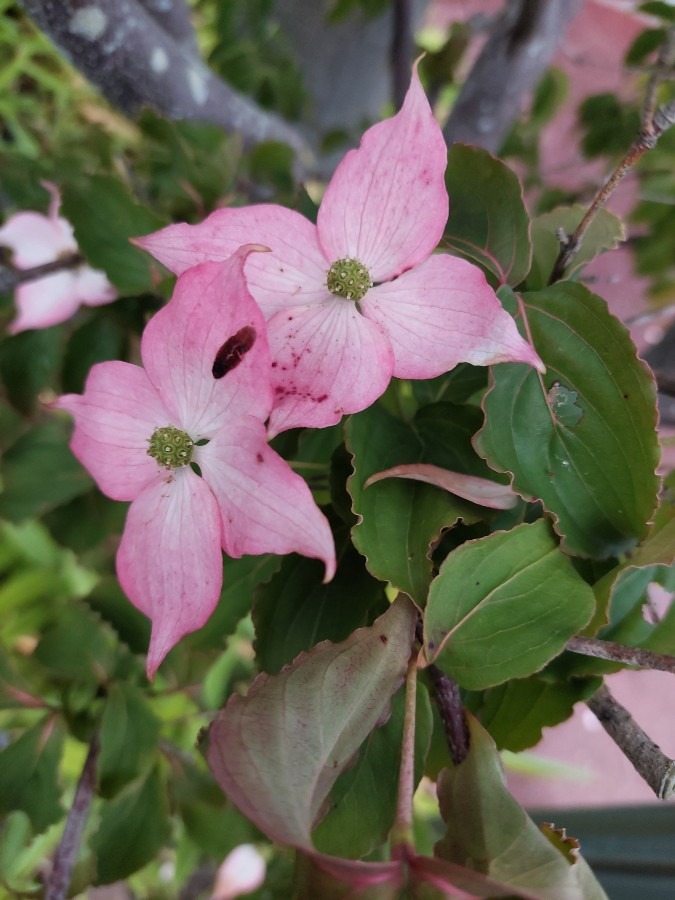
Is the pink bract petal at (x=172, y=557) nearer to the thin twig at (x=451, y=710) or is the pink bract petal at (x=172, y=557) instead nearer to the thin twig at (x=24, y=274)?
the thin twig at (x=451, y=710)

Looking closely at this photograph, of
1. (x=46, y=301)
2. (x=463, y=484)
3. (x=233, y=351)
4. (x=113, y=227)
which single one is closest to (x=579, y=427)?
(x=463, y=484)

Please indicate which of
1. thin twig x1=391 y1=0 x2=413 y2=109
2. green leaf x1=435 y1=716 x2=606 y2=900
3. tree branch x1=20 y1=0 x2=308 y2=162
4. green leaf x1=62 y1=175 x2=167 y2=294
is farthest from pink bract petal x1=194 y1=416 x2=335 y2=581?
thin twig x1=391 y1=0 x2=413 y2=109

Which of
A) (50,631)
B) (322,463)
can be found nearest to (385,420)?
(322,463)

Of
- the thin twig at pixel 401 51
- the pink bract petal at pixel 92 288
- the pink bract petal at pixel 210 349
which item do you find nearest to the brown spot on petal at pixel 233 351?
the pink bract petal at pixel 210 349

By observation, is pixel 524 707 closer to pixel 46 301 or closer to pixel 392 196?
pixel 392 196

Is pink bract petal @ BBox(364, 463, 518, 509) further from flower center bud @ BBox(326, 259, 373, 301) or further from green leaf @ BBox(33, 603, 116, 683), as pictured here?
green leaf @ BBox(33, 603, 116, 683)

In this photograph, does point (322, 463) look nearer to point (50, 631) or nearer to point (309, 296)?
point (309, 296)
